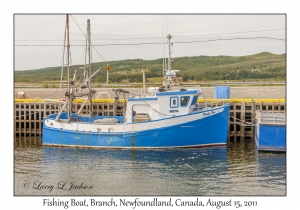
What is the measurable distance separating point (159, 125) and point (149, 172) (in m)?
5.21

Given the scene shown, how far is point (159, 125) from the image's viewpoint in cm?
2497

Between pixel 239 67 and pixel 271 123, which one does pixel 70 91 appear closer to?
pixel 271 123

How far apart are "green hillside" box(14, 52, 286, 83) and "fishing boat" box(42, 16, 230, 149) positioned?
21058mm

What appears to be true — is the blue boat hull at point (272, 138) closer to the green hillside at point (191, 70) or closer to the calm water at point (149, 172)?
the calm water at point (149, 172)

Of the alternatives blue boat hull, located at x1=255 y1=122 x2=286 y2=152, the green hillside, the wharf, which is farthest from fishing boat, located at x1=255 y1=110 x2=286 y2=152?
the green hillside

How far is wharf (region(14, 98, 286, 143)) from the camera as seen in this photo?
28.8 metres

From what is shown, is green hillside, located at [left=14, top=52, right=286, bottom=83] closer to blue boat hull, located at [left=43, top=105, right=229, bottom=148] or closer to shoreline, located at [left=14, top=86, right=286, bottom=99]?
shoreline, located at [left=14, top=86, right=286, bottom=99]

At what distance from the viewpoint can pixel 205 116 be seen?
82.0 feet

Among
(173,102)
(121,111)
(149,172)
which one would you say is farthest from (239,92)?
(149,172)

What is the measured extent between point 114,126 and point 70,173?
5.78m

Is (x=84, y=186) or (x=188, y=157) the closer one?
(x=84, y=186)

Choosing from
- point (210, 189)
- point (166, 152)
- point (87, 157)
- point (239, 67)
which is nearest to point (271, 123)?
point (166, 152)

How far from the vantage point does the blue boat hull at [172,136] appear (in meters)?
25.0

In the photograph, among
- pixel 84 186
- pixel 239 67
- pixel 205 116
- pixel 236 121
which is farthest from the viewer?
pixel 239 67
